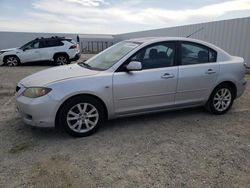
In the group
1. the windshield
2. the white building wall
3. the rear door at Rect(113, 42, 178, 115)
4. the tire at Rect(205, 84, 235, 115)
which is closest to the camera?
the rear door at Rect(113, 42, 178, 115)

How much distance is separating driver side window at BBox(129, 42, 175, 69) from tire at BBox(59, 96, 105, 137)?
40.4 inches

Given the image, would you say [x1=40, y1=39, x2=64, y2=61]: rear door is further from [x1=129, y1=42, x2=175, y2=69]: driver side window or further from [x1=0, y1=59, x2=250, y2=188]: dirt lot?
[x1=129, y1=42, x2=175, y2=69]: driver side window

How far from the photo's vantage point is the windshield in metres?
4.59

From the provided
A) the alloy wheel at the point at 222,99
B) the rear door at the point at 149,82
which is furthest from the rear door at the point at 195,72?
the alloy wheel at the point at 222,99

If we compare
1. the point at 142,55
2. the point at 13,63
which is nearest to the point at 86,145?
the point at 142,55

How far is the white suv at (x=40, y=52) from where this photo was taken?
14.4m

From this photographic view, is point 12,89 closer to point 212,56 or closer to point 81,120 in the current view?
point 81,120

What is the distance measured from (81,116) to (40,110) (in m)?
0.63

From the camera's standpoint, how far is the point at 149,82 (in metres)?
4.54

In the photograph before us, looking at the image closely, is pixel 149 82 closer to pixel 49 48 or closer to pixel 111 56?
pixel 111 56

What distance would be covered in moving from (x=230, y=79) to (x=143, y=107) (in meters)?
1.98

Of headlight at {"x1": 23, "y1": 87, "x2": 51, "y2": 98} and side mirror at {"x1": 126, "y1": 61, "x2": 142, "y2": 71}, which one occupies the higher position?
side mirror at {"x1": 126, "y1": 61, "x2": 142, "y2": 71}

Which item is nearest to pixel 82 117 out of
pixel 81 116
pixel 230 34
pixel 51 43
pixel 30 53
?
pixel 81 116

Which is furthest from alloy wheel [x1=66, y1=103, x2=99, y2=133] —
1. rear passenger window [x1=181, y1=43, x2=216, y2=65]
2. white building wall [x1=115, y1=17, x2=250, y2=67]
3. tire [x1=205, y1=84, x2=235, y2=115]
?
white building wall [x1=115, y1=17, x2=250, y2=67]
